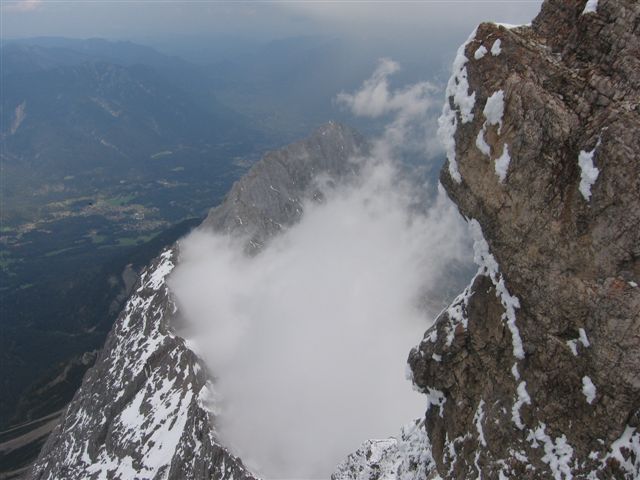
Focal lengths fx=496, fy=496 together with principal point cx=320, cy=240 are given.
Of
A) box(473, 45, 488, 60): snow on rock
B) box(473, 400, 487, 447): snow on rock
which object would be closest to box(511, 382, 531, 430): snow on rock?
box(473, 400, 487, 447): snow on rock

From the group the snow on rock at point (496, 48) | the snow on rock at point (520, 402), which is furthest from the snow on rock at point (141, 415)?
the snow on rock at point (496, 48)

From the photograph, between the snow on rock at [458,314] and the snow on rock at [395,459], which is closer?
the snow on rock at [458,314]

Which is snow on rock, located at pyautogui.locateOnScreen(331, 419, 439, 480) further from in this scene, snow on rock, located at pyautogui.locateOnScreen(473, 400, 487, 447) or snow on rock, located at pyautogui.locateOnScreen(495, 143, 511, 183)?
snow on rock, located at pyautogui.locateOnScreen(495, 143, 511, 183)

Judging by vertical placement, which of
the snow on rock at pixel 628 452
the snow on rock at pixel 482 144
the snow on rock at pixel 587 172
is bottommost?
the snow on rock at pixel 628 452

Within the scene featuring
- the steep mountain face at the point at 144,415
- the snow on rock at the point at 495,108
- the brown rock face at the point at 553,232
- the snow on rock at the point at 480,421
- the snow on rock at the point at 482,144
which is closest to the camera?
the brown rock face at the point at 553,232

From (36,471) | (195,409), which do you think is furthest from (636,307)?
(36,471)

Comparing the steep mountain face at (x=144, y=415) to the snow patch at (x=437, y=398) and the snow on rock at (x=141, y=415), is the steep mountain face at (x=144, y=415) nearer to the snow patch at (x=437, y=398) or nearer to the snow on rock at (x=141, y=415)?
the snow on rock at (x=141, y=415)

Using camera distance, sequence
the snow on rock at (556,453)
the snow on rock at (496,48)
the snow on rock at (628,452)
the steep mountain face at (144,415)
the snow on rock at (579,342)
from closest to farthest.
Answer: the snow on rock at (628,452) < the snow on rock at (579,342) < the snow on rock at (556,453) < the snow on rock at (496,48) < the steep mountain face at (144,415)

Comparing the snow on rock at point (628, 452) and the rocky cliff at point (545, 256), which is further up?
the rocky cliff at point (545, 256)
